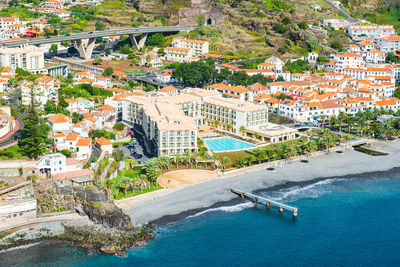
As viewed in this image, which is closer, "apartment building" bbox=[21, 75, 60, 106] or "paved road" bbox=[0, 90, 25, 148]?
"paved road" bbox=[0, 90, 25, 148]

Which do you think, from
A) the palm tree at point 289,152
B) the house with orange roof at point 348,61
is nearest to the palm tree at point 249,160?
the palm tree at point 289,152

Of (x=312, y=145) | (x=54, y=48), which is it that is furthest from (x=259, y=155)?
(x=54, y=48)

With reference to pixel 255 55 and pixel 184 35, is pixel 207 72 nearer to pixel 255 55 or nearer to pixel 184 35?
pixel 255 55

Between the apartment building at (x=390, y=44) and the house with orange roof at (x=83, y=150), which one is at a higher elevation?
the apartment building at (x=390, y=44)

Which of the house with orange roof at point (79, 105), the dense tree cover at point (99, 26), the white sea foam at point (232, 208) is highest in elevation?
the dense tree cover at point (99, 26)

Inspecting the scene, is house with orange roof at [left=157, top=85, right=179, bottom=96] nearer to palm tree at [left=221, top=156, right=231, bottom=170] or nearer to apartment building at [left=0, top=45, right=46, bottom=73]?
apartment building at [left=0, top=45, right=46, bottom=73]

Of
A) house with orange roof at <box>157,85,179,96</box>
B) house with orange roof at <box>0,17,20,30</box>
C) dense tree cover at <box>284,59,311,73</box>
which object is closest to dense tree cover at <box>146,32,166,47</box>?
dense tree cover at <box>284,59,311,73</box>

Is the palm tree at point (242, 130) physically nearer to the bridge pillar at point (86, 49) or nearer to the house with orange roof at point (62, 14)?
the bridge pillar at point (86, 49)
